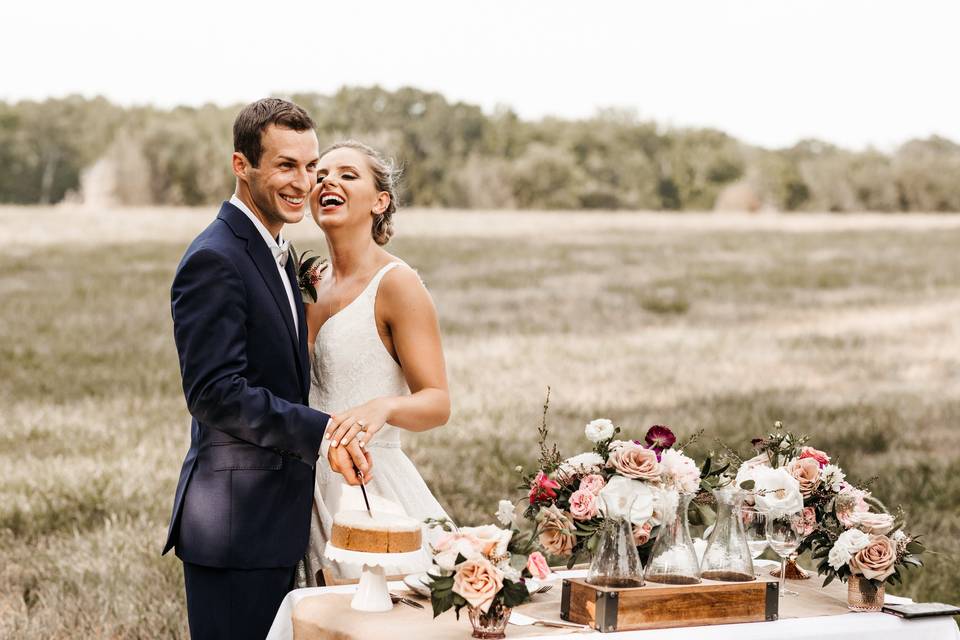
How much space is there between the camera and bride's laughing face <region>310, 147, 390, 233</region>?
411 centimetres

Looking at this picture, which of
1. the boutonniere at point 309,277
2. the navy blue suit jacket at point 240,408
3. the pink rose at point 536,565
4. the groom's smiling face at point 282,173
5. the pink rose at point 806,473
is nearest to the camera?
the pink rose at point 536,565

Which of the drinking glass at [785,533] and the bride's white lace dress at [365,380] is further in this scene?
the bride's white lace dress at [365,380]

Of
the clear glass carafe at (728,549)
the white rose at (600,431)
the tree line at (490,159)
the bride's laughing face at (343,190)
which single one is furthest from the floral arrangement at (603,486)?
the tree line at (490,159)

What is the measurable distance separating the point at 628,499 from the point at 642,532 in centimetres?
18

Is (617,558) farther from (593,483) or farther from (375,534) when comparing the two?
(375,534)

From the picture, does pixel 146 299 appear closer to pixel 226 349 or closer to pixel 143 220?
pixel 143 220

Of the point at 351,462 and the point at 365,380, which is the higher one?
the point at 365,380

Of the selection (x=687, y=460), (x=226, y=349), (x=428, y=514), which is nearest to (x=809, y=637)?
(x=687, y=460)

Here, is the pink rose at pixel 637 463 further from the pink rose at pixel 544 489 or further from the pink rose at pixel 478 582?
the pink rose at pixel 478 582

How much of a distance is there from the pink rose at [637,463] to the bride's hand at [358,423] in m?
0.71

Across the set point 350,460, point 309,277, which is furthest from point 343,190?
point 350,460

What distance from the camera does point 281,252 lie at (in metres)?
3.70

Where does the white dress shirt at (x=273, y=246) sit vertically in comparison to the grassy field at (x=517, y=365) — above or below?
above

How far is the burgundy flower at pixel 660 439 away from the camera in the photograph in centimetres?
346
